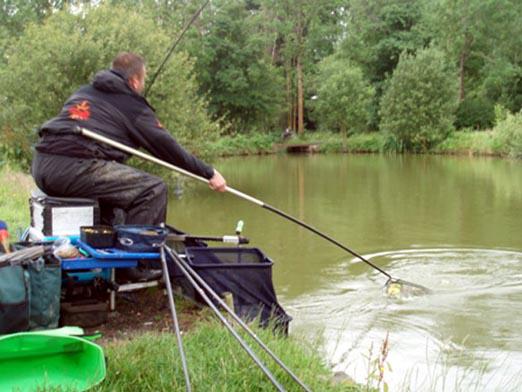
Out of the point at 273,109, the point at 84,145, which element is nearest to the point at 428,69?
the point at 273,109

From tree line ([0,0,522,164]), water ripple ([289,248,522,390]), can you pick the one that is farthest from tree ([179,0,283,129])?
water ripple ([289,248,522,390])

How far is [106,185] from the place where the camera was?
13.5 ft

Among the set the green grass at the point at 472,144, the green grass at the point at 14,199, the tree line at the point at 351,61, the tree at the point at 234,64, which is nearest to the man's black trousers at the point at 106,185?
the green grass at the point at 14,199

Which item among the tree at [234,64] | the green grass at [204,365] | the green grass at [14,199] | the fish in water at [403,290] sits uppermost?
the tree at [234,64]

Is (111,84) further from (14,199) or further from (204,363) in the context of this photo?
(14,199)

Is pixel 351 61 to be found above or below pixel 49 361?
above

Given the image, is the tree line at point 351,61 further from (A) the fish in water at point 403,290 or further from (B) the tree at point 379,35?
(A) the fish in water at point 403,290

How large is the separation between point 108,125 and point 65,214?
63 cm

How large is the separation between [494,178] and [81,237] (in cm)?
1725

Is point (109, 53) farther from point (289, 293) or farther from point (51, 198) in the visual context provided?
point (51, 198)

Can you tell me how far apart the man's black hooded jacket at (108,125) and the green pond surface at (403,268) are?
6.08 feet

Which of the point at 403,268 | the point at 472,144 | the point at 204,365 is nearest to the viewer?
the point at 204,365

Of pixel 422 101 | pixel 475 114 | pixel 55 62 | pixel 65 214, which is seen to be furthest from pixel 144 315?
pixel 475 114

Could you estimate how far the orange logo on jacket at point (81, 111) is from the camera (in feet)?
13.5
